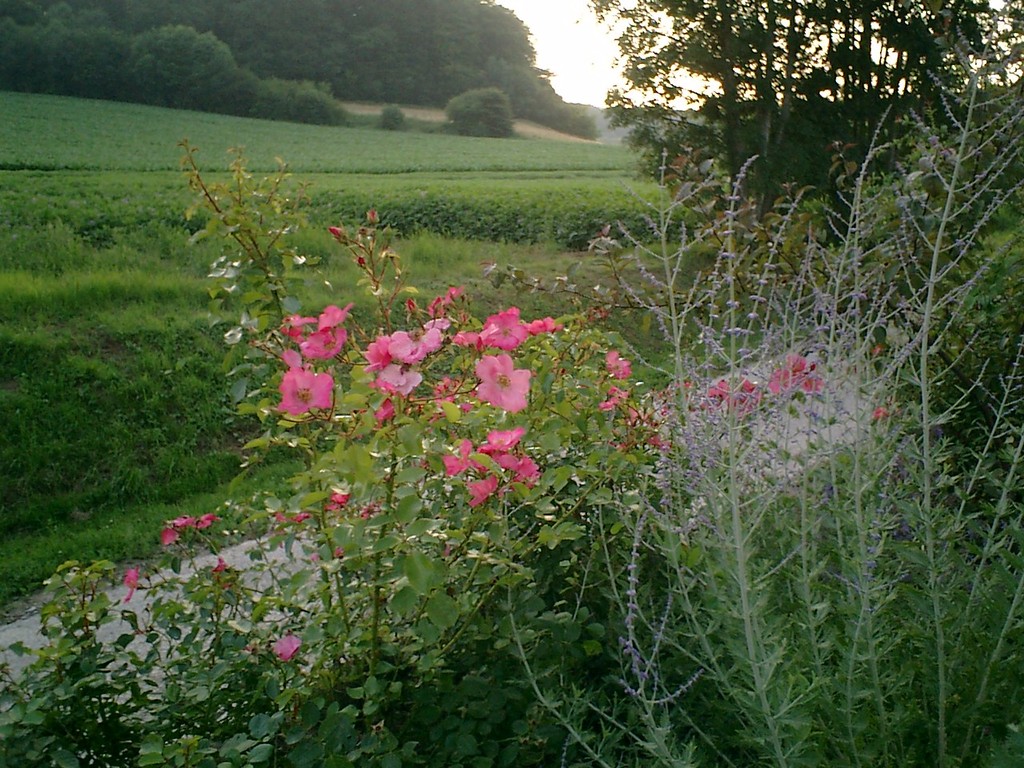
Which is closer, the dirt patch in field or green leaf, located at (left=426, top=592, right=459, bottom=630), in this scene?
green leaf, located at (left=426, top=592, right=459, bottom=630)

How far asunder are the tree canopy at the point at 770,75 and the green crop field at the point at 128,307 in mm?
2457

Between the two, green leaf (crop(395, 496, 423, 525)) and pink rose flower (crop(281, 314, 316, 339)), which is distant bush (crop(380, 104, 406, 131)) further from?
green leaf (crop(395, 496, 423, 525))

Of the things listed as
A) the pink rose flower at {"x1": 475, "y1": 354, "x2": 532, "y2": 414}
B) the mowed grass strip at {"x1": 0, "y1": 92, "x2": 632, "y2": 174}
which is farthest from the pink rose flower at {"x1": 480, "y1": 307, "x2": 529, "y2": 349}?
the mowed grass strip at {"x1": 0, "y1": 92, "x2": 632, "y2": 174}

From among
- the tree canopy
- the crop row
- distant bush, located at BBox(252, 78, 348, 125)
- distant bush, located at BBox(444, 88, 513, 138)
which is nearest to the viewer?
the crop row

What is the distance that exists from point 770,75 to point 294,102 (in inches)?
1094

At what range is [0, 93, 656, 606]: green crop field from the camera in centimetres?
520

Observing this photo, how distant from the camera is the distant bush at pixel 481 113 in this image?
4012cm

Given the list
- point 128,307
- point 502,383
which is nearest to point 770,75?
point 128,307

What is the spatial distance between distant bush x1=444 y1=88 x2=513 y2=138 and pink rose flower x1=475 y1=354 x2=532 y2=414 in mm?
40222

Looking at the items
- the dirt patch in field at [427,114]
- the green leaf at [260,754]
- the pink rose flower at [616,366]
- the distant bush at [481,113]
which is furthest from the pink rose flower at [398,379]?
the distant bush at [481,113]

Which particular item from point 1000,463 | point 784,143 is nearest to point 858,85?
point 784,143

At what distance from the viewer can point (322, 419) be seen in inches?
70.0

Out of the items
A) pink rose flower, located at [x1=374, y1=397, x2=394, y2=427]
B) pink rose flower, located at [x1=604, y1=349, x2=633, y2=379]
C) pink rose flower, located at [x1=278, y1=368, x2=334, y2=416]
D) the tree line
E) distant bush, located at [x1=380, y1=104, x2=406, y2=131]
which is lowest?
pink rose flower, located at [x1=604, y1=349, x2=633, y2=379]

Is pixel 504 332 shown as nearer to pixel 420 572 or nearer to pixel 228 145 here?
pixel 420 572
